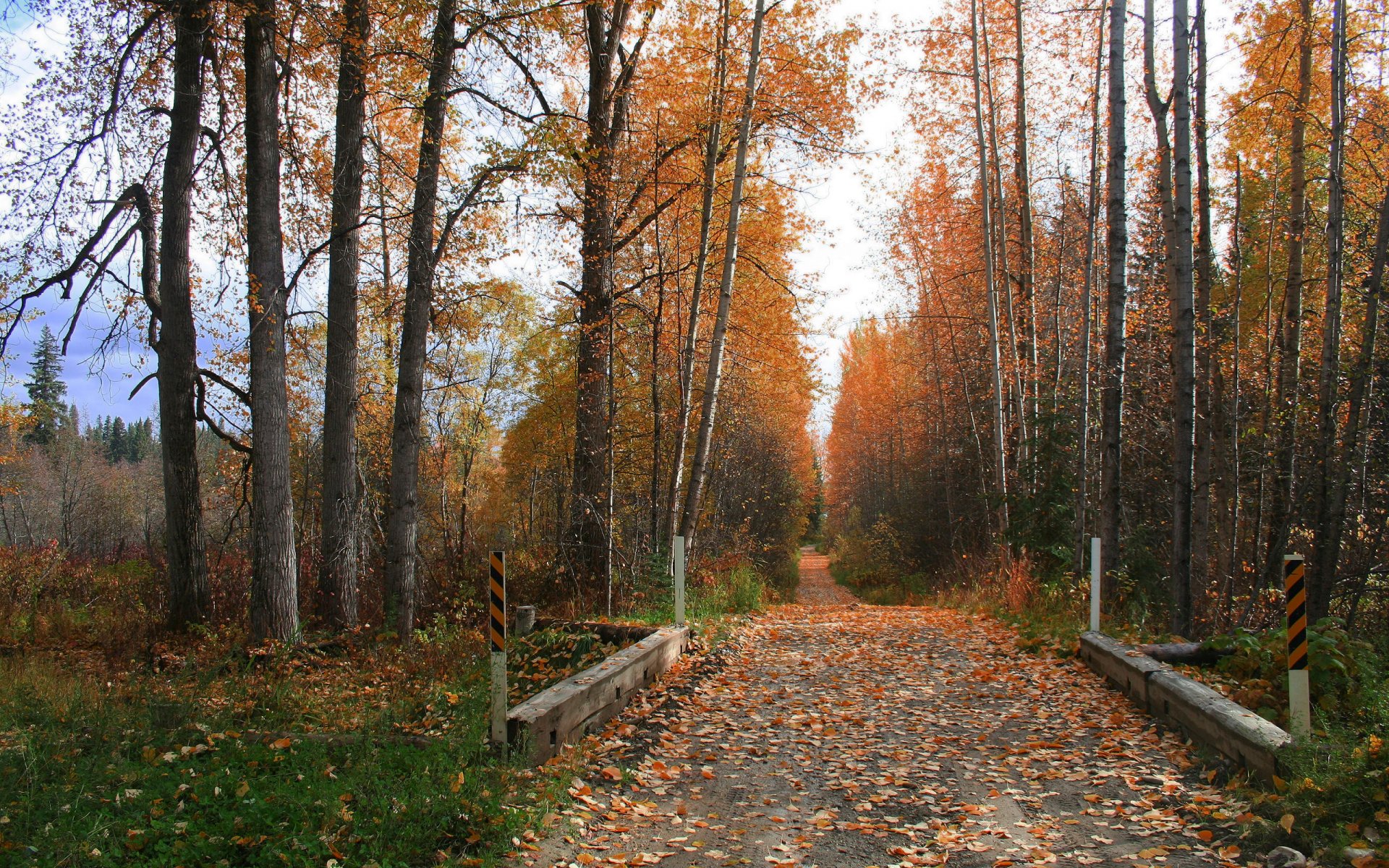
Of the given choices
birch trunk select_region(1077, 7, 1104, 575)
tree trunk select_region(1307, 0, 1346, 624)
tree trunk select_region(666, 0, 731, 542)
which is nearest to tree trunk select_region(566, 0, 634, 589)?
tree trunk select_region(666, 0, 731, 542)

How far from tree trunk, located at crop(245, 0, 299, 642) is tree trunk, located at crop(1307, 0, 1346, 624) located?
1109cm

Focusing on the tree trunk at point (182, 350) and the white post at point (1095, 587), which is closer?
the white post at point (1095, 587)

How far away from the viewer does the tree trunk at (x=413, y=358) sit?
950cm

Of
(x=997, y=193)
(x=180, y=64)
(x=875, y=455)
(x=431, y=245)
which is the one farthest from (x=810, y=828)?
(x=875, y=455)

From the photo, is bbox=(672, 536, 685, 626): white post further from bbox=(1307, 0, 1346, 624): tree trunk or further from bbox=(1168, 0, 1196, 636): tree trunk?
bbox=(1307, 0, 1346, 624): tree trunk

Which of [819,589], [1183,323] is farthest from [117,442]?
[1183,323]

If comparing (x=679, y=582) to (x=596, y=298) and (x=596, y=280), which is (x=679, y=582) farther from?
(x=596, y=280)

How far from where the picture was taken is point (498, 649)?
200 inches

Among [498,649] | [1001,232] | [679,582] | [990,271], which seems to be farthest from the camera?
[1001,232]

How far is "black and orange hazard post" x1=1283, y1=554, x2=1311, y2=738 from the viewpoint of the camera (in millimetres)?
4594

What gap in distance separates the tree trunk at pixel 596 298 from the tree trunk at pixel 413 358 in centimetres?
243

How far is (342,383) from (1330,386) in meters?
11.3

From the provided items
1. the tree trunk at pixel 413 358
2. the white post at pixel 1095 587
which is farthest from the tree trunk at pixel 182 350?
the white post at pixel 1095 587

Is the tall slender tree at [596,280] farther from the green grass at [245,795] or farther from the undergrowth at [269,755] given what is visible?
the green grass at [245,795]
